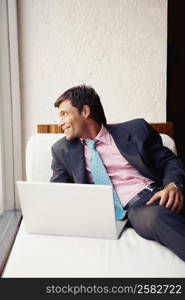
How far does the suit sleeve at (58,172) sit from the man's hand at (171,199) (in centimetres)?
39

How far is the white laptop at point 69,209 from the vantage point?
1.07m

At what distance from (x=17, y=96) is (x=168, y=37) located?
100 cm

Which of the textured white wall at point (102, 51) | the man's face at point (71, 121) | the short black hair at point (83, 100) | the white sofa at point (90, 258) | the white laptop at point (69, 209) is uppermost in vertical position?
the textured white wall at point (102, 51)

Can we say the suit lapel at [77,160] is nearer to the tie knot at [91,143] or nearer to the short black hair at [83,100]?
the tie knot at [91,143]

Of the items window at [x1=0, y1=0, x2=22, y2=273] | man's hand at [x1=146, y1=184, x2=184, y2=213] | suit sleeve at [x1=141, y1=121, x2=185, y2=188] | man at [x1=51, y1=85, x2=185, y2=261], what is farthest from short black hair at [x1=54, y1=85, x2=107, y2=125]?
window at [x1=0, y1=0, x2=22, y2=273]

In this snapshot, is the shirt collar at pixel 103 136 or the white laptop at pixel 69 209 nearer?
the white laptop at pixel 69 209

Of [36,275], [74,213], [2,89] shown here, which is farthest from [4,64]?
[36,275]

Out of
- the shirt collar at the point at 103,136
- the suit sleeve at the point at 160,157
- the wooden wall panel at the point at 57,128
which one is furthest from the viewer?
the wooden wall panel at the point at 57,128

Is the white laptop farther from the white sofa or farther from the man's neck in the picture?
the man's neck

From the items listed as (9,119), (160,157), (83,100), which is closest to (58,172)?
(83,100)

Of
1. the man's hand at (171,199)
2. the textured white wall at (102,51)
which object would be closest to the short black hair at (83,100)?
the man's hand at (171,199)

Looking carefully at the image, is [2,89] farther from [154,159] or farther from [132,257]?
[132,257]

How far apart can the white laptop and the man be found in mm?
190

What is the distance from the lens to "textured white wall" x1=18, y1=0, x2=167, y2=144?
2100 millimetres
